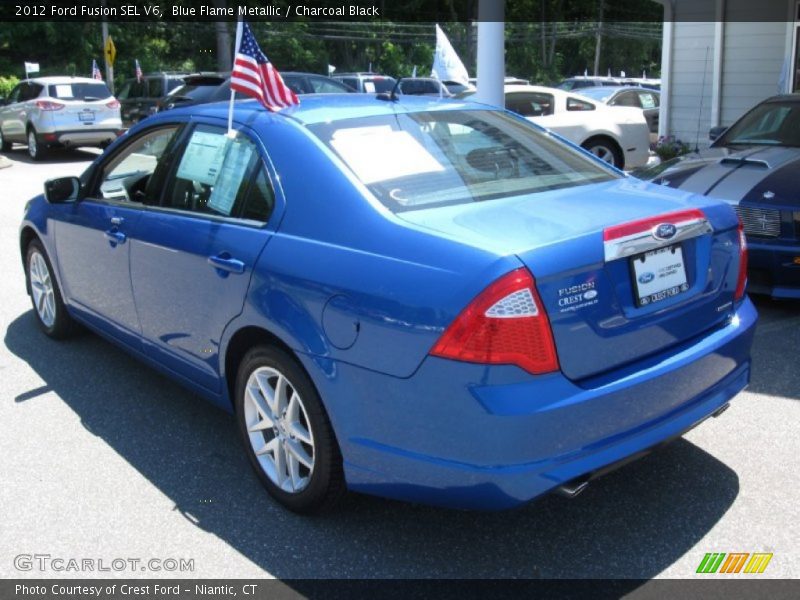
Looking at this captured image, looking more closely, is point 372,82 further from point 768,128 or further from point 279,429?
point 279,429

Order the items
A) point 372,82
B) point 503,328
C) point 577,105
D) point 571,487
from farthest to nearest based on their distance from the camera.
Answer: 1. point 372,82
2. point 577,105
3. point 571,487
4. point 503,328

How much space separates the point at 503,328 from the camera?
2682 mm

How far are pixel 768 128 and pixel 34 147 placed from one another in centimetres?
1574

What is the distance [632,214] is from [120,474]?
2475 mm

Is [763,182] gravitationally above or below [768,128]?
below

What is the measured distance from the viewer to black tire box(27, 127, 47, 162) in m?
18.3

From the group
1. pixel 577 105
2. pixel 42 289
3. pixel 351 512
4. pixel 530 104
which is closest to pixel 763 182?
pixel 351 512

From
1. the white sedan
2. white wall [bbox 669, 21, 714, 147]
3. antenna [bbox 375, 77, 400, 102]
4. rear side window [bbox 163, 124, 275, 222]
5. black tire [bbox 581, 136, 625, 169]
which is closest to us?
rear side window [bbox 163, 124, 275, 222]

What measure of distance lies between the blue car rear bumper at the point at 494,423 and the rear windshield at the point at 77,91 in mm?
17163

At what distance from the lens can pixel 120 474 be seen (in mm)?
3885

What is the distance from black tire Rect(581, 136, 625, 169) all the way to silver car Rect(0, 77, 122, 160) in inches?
424

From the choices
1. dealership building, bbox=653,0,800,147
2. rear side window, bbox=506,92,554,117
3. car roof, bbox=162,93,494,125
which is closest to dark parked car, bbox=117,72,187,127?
rear side window, bbox=506,92,554,117

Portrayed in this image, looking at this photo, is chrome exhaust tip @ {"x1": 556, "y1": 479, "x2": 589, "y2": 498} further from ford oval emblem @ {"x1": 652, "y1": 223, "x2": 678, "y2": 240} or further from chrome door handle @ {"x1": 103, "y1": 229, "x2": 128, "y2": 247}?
chrome door handle @ {"x1": 103, "y1": 229, "x2": 128, "y2": 247}

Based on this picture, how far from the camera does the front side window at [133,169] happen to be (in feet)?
15.1
